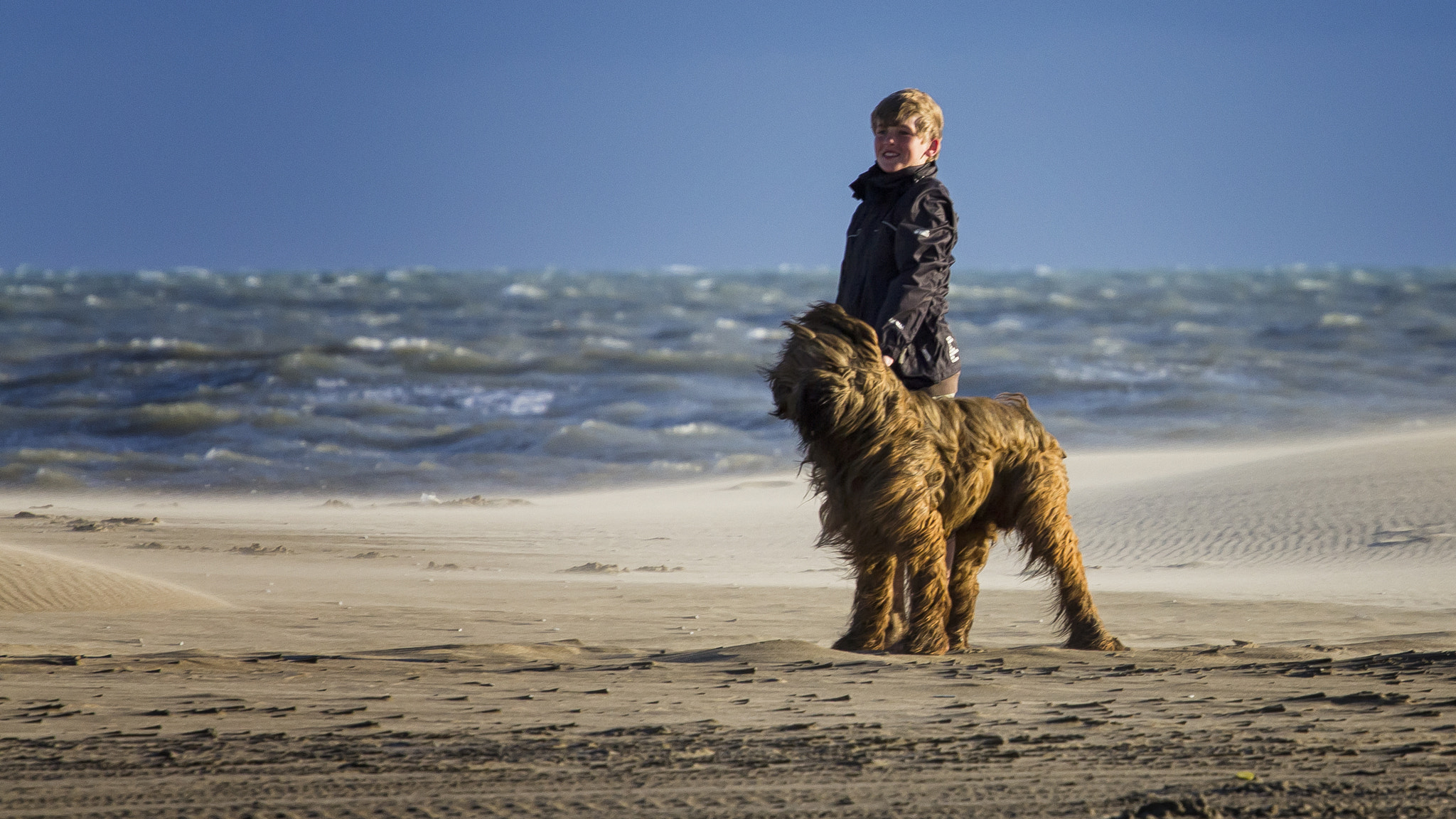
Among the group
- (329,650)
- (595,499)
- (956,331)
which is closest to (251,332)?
(956,331)

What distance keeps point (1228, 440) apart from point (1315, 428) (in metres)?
1.45

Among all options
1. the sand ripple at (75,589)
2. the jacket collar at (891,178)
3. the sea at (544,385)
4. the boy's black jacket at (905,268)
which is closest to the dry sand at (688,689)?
the sand ripple at (75,589)

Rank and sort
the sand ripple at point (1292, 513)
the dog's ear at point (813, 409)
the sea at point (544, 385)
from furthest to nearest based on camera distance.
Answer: the sea at point (544, 385), the sand ripple at point (1292, 513), the dog's ear at point (813, 409)

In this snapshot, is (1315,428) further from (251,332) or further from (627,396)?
(251,332)

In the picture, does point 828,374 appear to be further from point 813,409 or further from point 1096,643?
point 1096,643

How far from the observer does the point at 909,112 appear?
4.61 m

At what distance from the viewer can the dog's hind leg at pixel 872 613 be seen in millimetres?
4523

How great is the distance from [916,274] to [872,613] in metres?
1.13

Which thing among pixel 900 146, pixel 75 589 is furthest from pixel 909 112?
pixel 75 589

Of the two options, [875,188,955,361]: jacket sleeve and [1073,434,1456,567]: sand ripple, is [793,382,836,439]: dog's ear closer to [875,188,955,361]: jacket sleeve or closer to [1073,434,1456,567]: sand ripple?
[875,188,955,361]: jacket sleeve

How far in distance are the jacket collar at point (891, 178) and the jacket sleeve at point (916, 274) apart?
0.08 metres

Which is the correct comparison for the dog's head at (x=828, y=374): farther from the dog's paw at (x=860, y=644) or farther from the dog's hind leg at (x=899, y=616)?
the dog's paw at (x=860, y=644)

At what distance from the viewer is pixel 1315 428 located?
17016mm

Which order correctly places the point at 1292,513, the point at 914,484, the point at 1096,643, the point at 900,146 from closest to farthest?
the point at 914,484 → the point at 900,146 → the point at 1096,643 → the point at 1292,513
